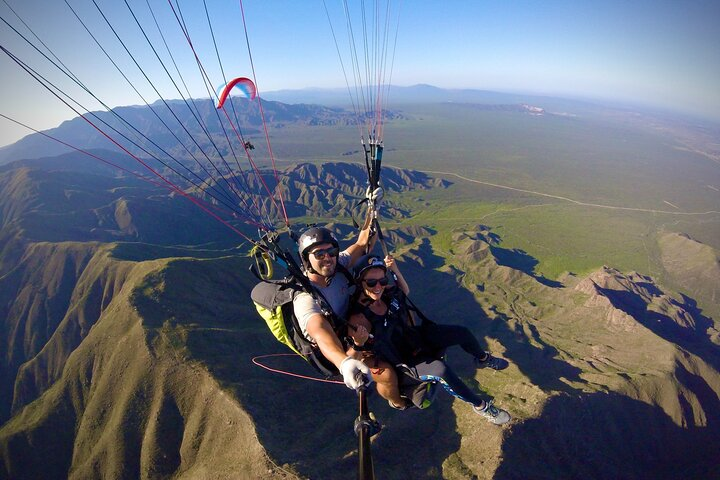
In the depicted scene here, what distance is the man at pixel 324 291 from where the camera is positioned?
5828mm

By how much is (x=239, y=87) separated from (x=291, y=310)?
21.0ft

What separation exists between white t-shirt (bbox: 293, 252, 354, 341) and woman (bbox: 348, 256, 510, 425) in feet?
0.84

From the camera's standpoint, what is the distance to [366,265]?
7.55 metres

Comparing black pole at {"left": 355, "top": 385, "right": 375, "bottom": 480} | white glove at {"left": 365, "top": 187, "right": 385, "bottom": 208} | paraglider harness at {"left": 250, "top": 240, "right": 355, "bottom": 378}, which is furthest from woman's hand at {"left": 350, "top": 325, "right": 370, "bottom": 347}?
white glove at {"left": 365, "top": 187, "right": 385, "bottom": 208}

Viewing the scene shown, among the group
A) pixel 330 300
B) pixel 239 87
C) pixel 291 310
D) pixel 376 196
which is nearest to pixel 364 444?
pixel 291 310

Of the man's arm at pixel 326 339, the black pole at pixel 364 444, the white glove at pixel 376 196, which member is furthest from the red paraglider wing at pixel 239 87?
the black pole at pixel 364 444

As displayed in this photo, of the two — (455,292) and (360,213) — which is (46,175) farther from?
(455,292)

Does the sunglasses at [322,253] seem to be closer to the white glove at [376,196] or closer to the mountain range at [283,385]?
the white glove at [376,196]

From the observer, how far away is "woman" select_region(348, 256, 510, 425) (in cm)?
739

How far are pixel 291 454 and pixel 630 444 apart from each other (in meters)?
28.4

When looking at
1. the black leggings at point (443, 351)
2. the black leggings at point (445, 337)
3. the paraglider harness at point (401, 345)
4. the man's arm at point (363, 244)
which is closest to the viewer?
the paraglider harness at point (401, 345)

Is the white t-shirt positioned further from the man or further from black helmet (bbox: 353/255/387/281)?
black helmet (bbox: 353/255/387/281)

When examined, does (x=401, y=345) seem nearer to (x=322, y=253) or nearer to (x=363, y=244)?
(x=363, y=244)

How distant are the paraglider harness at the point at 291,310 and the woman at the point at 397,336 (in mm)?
694
